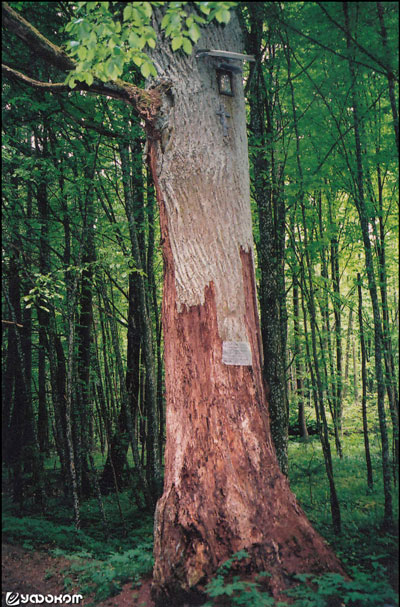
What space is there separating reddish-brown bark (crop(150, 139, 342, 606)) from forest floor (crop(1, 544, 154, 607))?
0.28 meters

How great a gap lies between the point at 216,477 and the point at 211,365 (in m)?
0.78

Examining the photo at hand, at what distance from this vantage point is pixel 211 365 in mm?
3012

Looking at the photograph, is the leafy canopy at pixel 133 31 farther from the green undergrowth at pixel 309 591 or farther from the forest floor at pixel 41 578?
the forest floor at pixel 41 578

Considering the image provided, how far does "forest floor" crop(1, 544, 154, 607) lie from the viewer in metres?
2.91

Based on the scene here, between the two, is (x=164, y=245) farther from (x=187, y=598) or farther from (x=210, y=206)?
(x=187, y=598)

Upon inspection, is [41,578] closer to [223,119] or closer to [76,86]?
[223,119]

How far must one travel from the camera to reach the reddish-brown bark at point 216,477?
2.70m

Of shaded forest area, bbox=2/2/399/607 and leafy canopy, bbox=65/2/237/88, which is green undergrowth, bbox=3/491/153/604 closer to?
shaded forest area, bbox=2/2/399/607

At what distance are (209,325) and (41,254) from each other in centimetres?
375

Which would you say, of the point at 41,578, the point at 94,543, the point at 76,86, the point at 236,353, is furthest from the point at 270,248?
the point at 41,578

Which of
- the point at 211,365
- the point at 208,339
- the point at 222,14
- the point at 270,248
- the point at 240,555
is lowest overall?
the point at 240,555

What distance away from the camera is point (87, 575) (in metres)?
3.27

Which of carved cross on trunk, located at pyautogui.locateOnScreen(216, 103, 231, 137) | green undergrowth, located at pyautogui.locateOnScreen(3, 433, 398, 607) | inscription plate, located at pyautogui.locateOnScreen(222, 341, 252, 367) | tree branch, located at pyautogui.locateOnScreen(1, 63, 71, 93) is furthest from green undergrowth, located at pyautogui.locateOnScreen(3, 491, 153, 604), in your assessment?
tree branch, located at pyautogui.locateOnScreen(1, 63, 71, 93)

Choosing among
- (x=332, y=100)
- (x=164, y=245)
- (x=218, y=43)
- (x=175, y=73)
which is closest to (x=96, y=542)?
(x=164, y=245)
